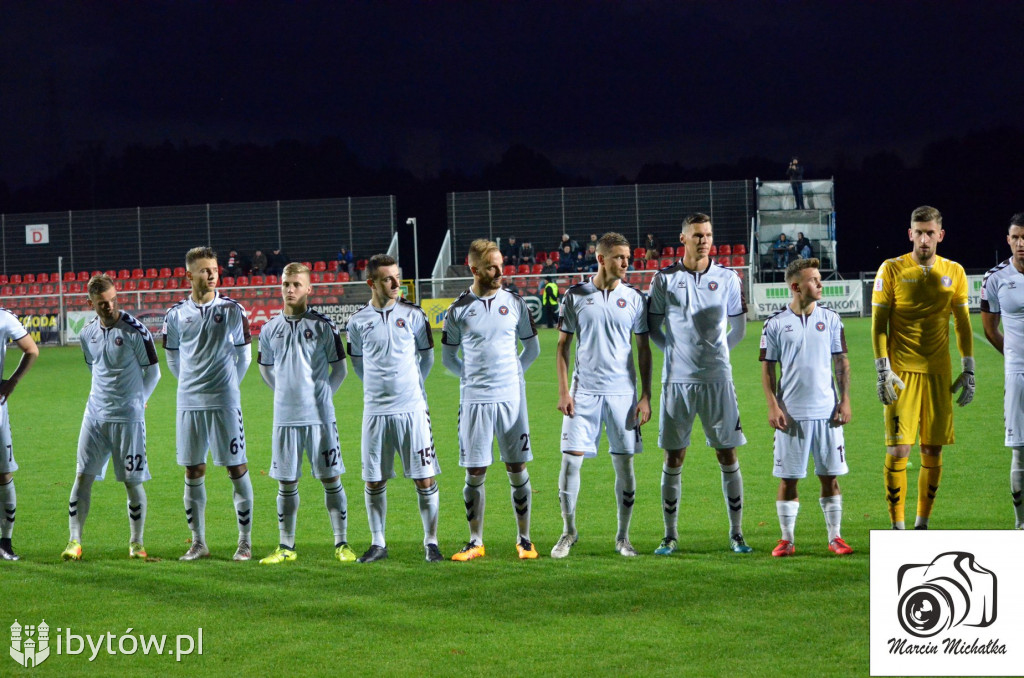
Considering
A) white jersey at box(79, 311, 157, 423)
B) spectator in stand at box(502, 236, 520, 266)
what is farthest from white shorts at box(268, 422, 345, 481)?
spectator in stand at box(502, 236, 520, 266)

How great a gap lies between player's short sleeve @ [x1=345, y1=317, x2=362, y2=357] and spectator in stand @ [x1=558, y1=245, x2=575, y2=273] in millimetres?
28560

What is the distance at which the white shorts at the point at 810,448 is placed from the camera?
258 inches

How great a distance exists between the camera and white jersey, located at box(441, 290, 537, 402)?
22.4ft

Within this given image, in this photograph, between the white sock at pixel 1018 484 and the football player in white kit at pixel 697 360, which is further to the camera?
the white sock at pixel 1018 484

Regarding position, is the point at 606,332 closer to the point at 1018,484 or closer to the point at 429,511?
the point at 429,511

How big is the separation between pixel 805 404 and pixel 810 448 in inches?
11.6

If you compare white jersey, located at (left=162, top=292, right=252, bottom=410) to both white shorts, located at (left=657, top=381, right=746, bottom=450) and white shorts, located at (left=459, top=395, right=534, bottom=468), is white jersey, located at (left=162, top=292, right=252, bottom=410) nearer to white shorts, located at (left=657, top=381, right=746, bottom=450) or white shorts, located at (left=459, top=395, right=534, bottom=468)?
white shorts, located at (left=459, top=395, right=534, bottom=468)

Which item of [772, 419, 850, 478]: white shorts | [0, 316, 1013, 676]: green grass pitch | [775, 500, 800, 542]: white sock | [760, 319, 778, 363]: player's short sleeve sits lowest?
[0, 316, 1013, 676]: green grass pitch

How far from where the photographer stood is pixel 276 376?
22.8 feet

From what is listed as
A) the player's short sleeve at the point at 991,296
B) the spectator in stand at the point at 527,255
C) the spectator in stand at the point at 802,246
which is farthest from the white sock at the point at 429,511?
the spectator in stand at the point at 527,255

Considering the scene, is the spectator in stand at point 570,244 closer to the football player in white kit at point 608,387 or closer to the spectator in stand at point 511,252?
the spectator in stand at point 511,252

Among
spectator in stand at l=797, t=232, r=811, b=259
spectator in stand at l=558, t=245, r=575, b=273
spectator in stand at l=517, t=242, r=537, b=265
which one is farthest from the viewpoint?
spectator in stand at l=517, t=242, r=537, b=265

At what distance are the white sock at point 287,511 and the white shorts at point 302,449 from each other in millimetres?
71

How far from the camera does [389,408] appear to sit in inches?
266
